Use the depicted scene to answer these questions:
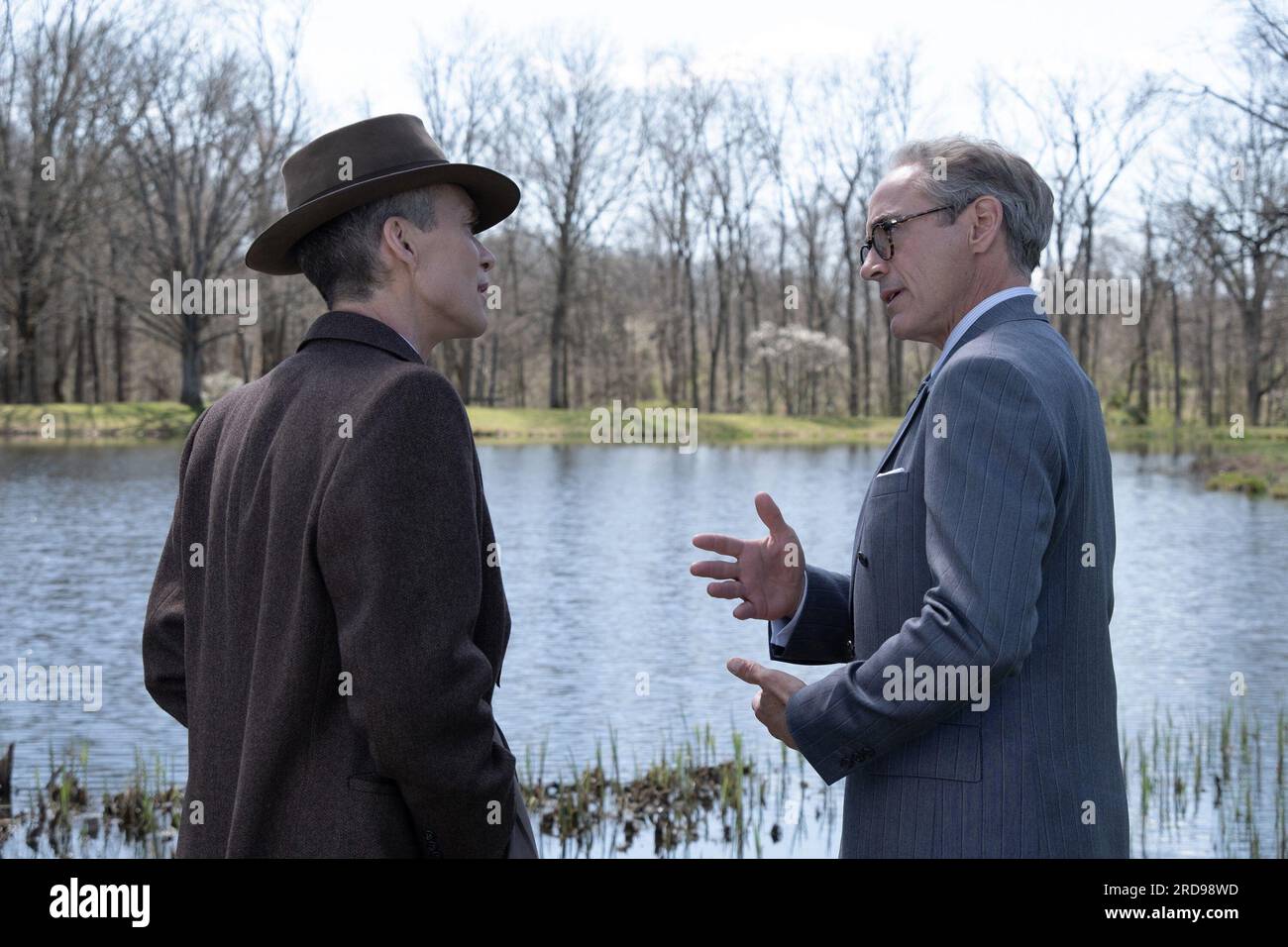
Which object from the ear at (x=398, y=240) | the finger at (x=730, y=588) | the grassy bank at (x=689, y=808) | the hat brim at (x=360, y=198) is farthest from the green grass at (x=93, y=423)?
the ear at (x=398, y=240)

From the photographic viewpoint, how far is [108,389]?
5625 centimetres

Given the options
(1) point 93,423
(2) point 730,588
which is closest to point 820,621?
(2) point 730,588

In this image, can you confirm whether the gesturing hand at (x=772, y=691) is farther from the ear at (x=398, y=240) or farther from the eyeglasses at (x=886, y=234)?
the ear at (x=398, y=240)

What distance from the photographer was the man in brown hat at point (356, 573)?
2371mm

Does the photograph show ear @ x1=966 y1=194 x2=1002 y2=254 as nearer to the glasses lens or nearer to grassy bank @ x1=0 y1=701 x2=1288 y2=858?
the glasses lens

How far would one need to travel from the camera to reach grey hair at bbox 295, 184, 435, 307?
8.89 ft

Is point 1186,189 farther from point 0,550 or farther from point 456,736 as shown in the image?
point 456,736

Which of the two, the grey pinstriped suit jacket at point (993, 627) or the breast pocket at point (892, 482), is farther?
the breast pocket at point (892, 482)

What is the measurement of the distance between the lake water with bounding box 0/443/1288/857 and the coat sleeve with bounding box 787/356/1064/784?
185 inches

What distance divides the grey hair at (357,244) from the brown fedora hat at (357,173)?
19 millimetres

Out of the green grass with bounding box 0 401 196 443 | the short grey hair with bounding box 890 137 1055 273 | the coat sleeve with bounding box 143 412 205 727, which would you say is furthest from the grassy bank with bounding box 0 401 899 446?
the short grey hair with bounding box 890 137 1055 273

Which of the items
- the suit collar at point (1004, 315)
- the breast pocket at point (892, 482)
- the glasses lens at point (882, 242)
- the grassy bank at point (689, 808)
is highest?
the glasses lens at point (882, 242)

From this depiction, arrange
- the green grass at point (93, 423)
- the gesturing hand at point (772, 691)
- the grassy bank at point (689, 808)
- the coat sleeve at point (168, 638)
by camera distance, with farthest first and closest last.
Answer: the green grass at point (93, 423) → the grassy bank at point (689, 808) → the coat sleeve at point (168, 638) → the gesturing hand at point (772, 691)

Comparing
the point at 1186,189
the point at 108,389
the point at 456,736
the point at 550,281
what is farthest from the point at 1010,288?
the point at 108,389
